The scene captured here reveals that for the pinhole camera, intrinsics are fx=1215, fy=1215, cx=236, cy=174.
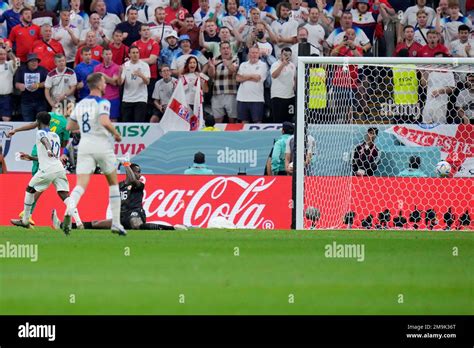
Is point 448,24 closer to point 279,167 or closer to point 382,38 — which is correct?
point 382,38

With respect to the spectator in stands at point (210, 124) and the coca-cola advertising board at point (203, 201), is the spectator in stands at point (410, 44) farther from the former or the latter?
the coca-cola advertising board at point (203, 201)

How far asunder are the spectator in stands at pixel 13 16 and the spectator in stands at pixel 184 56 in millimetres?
3992

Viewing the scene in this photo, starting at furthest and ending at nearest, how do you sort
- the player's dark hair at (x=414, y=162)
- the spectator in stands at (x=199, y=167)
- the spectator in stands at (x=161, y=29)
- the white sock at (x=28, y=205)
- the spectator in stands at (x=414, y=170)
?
1. the spectator in stands at (x=161, y=29)
2. the spectator in stands at (x=199, y=167)
3. the player's dark hair at (x=414, y=162)
4. the spectator in stands at (x=414, y=170)
5. the white sock at (x=28, y=205)

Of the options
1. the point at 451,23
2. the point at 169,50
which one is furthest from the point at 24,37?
the point at 451,23

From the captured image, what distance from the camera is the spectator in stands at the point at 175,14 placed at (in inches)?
1118

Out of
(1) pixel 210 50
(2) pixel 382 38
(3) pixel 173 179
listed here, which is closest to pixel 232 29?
(1) pixel 210 50

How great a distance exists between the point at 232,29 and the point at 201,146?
3.77 metres

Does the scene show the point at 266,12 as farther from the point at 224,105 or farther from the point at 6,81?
the point at 6,81

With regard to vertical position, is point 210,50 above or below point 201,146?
above

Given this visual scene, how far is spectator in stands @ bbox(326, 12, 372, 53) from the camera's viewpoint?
27.1 metres

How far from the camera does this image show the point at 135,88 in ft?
90.3

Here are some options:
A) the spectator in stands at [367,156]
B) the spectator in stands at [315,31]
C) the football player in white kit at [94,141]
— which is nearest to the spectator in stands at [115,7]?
the spectator in stands at [315,31]

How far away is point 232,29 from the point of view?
27.8 metres
